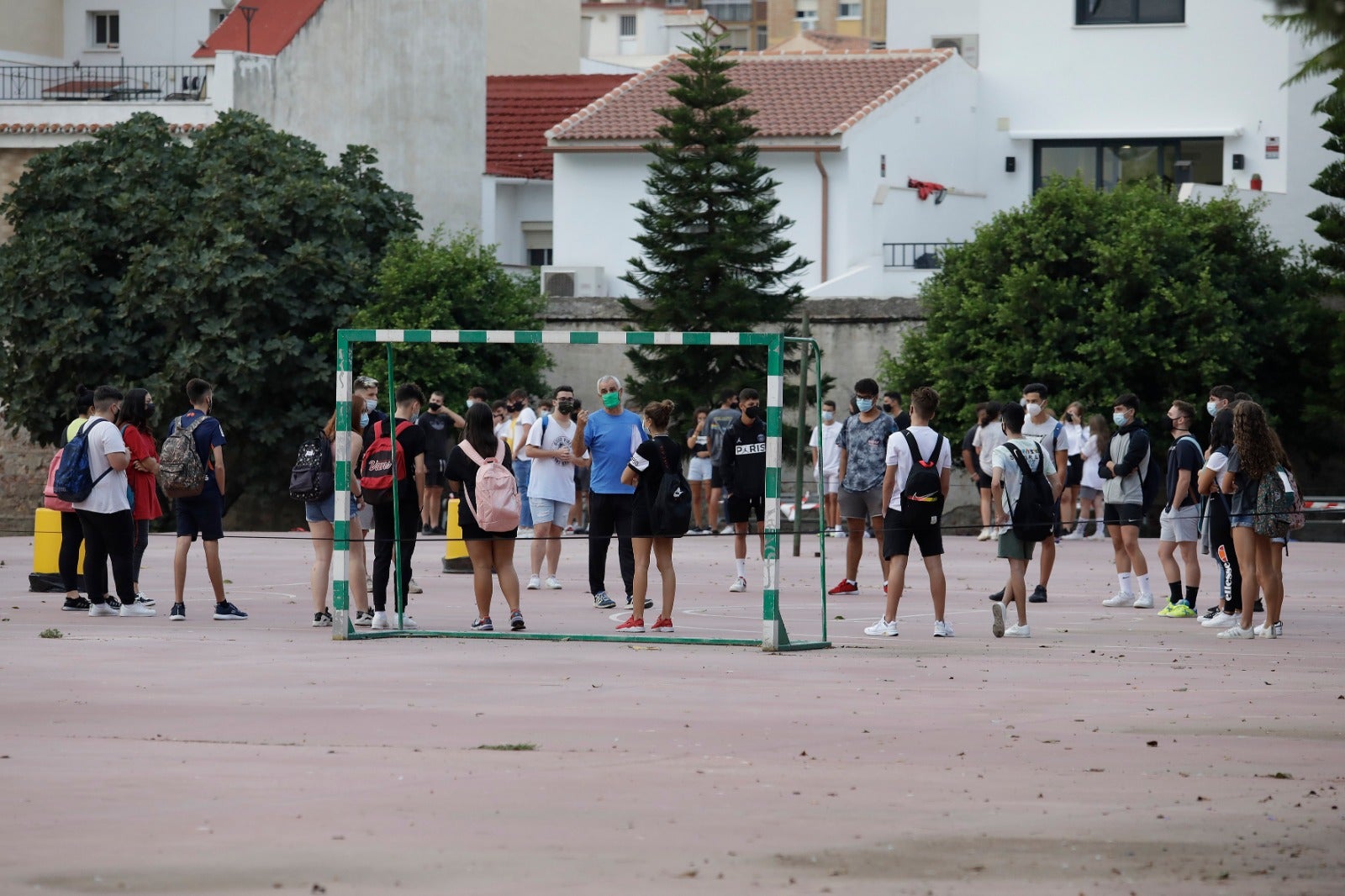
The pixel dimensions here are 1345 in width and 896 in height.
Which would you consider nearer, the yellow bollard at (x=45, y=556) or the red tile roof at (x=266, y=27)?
the yellow bollard at (x=45, y=556)

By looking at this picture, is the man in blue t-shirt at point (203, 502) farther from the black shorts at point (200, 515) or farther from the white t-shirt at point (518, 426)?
the white t-shirt at point (518, 426)

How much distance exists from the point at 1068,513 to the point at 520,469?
886 cm

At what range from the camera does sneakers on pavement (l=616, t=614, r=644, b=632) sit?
14812 millimetres

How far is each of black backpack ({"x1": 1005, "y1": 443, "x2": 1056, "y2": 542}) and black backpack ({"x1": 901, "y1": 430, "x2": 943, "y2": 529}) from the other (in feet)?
Result: 2.16

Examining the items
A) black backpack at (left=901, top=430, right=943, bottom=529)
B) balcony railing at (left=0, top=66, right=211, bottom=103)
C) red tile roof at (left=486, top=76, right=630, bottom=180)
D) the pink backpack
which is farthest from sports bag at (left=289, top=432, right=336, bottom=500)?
red tile roof at (left=486, top=76, right=630, bottom=180)

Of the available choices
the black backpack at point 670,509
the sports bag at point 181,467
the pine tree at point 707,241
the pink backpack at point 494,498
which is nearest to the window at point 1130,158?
the pine tree at point 707,241

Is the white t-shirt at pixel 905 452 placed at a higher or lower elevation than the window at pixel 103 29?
lower

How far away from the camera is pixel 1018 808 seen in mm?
7930

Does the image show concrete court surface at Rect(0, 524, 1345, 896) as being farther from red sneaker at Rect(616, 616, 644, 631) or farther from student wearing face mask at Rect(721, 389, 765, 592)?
student wearing face mask at Rect(721, 389, 765, 592)

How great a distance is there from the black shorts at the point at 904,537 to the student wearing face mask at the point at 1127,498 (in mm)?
3063

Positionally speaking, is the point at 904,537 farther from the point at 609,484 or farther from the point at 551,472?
the point at 551,472

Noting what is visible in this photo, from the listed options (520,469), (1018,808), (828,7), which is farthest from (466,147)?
(828,7)

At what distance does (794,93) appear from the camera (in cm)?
4453

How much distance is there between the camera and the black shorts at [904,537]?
14.6m
